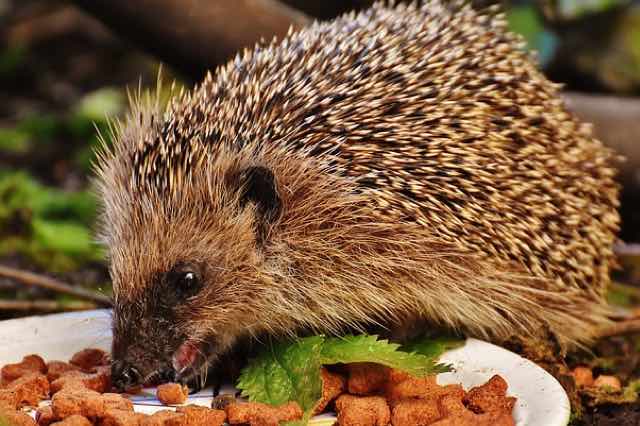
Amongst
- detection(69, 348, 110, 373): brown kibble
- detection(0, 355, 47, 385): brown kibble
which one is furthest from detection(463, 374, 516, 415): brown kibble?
detection(0, 355, 47, 385): brown kibble

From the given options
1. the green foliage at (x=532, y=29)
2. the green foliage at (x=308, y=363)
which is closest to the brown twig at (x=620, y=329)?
the green foliage at (x=308, y=363)

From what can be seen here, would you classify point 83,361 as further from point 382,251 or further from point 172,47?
point 172,47

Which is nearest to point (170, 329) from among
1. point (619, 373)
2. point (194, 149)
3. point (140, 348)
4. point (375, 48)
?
point (140, 348)

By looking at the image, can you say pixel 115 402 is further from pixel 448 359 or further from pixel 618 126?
pixel 618 126

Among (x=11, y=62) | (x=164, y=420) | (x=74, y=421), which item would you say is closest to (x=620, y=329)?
(x=164, y=420)

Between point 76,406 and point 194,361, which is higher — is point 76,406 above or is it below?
above

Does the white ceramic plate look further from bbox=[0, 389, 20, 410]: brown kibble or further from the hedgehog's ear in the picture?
the hedgehog's ear
